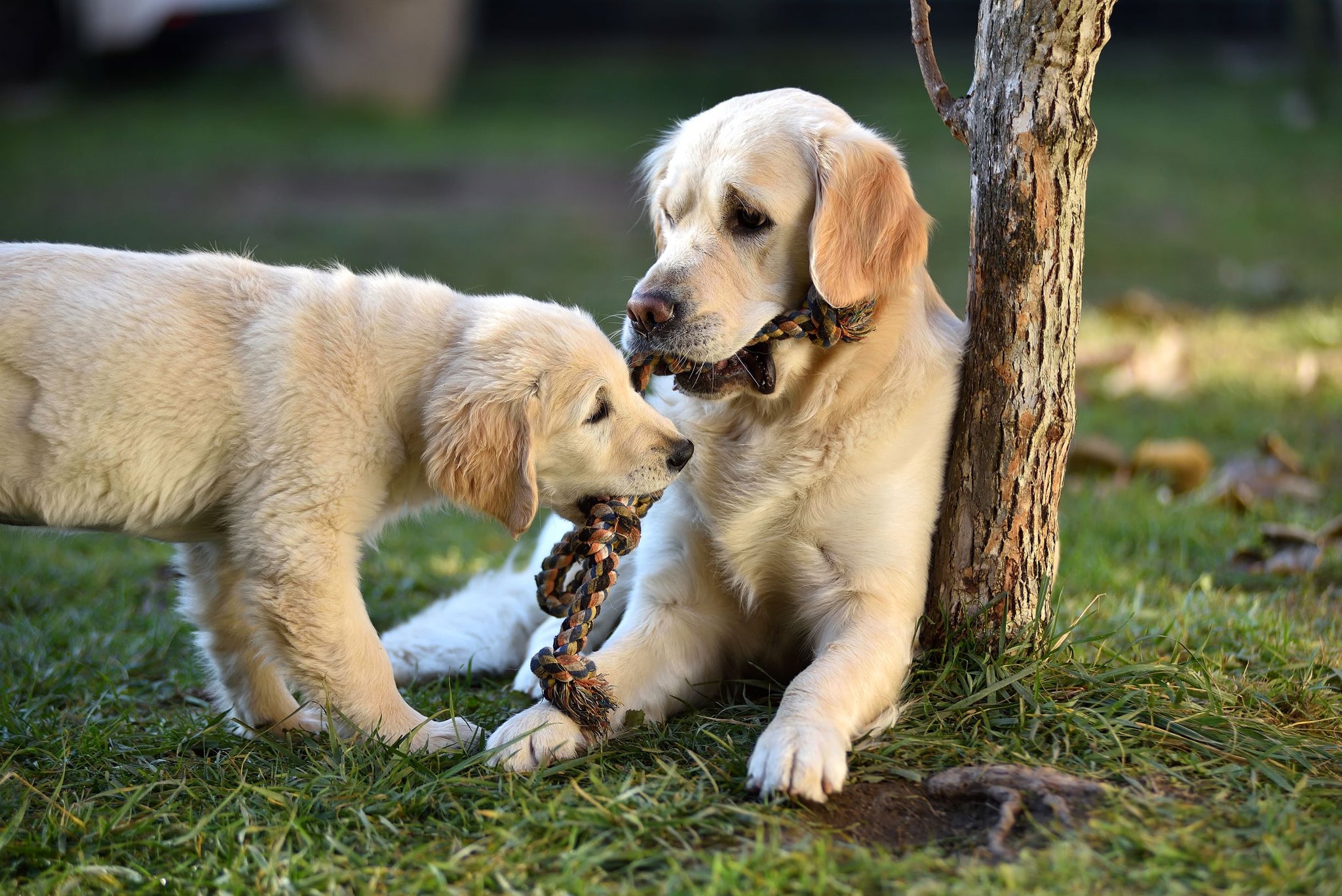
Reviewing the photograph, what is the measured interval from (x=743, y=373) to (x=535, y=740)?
964mm

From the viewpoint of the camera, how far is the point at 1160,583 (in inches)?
144

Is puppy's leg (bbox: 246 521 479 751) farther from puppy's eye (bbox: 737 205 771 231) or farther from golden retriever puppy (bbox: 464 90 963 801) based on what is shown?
puppy's eye (bbox: 737 205 771 231)

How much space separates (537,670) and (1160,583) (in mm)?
1959

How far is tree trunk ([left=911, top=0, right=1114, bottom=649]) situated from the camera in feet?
8.68

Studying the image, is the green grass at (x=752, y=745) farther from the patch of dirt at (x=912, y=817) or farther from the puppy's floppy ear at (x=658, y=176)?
the puppy's floppy ear at (x=658, y=176)

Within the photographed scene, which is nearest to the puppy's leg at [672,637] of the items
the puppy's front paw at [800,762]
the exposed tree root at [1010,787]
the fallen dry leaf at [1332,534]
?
the puppy's front paw at [800,762]

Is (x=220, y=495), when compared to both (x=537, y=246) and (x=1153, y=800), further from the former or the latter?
(x=537, y=246)

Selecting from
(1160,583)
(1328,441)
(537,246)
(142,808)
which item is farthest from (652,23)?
(142,808)

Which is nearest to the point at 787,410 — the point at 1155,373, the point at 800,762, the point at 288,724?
the point at 800,762

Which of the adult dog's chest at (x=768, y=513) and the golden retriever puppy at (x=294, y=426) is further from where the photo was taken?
the adult dog's chest at (x=768, y=513)

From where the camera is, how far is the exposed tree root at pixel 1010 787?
2248 millimetres

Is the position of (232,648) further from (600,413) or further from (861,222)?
(861,222)

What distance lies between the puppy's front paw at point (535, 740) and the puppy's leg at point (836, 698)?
16.9 inches

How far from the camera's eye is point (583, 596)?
9.12ft
